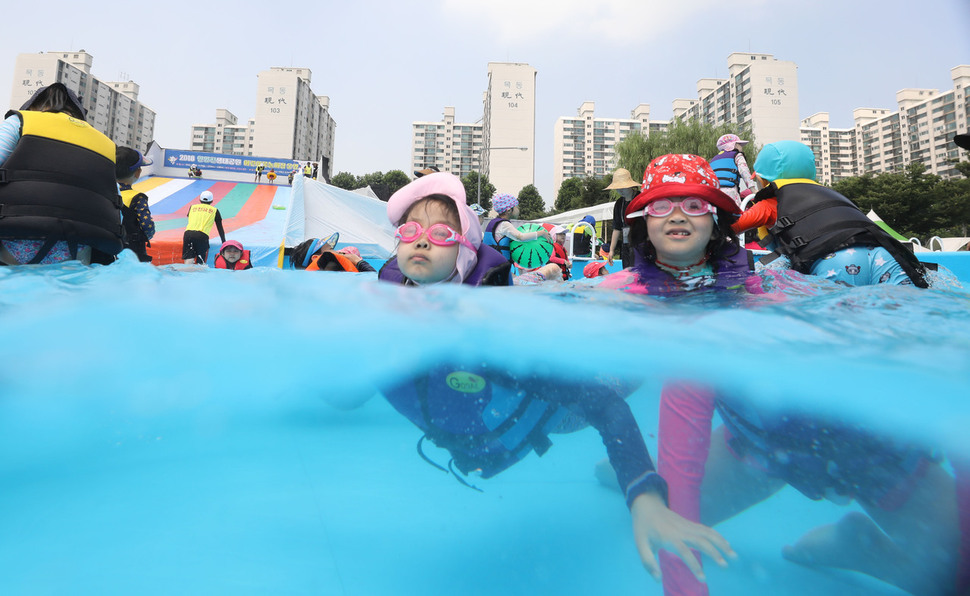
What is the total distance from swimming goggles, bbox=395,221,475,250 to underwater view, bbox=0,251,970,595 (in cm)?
46

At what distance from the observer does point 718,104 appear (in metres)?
72.5

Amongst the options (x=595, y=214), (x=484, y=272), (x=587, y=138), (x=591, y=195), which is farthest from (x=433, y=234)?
(x=587, y=138)

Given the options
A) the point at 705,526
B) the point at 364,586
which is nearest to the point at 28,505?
the point at 364,586

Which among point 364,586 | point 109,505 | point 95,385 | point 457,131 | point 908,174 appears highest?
point 457,131

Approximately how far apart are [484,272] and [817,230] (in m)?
1.68

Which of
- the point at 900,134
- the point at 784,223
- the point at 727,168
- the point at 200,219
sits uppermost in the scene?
the point at 900,134

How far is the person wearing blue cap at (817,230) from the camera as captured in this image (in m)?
2.29

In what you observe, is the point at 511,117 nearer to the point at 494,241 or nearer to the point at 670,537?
the point at 494,241

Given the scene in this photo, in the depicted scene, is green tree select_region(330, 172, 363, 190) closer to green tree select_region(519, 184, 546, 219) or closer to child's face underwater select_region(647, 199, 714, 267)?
green tree select_region(519, 184, 546, 219)

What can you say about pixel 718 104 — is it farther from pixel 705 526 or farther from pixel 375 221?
pixel 705 526

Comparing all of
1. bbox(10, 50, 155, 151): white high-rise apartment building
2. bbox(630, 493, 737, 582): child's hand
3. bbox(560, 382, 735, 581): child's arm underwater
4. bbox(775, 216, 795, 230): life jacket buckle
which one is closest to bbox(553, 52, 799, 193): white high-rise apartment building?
bbox(775, 216, 795, 230): life jacket buckle

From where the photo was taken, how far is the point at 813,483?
139 centimetres

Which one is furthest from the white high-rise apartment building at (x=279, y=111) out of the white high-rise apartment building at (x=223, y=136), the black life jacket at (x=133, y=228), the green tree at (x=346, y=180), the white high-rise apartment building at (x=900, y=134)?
the black life jacket at (x=133, y=228)

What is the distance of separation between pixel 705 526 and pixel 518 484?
0.52 m
